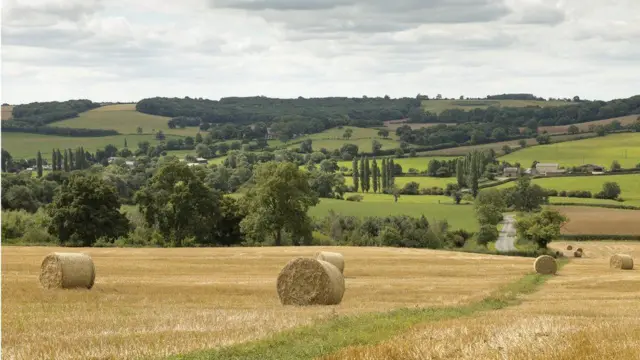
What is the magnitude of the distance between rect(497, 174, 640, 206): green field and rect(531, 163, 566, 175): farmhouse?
18.8 ft

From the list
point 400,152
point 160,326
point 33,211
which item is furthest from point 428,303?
point 400,152

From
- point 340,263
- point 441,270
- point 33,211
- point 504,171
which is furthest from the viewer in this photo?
point 504,171

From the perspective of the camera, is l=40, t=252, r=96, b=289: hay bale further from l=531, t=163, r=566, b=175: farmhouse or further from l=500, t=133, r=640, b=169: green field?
l=500, t=133, r=640, b=169: green field

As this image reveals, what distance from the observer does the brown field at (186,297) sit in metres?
16.2

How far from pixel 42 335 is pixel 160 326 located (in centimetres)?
262

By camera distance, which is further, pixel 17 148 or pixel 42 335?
pixel 17 148

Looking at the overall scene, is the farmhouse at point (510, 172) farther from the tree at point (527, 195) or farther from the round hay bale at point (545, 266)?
the round hay bale at point (545, 266)

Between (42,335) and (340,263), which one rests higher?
(42,335)

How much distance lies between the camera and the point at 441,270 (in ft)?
163

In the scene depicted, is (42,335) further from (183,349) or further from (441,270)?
(441,270)

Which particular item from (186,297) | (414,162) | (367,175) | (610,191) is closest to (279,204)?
(186,297)

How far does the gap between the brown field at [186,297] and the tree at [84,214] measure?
12457mm

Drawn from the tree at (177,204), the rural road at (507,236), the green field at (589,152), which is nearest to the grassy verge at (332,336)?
the tree at (177,204)

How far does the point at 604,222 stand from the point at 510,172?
1879 inches
